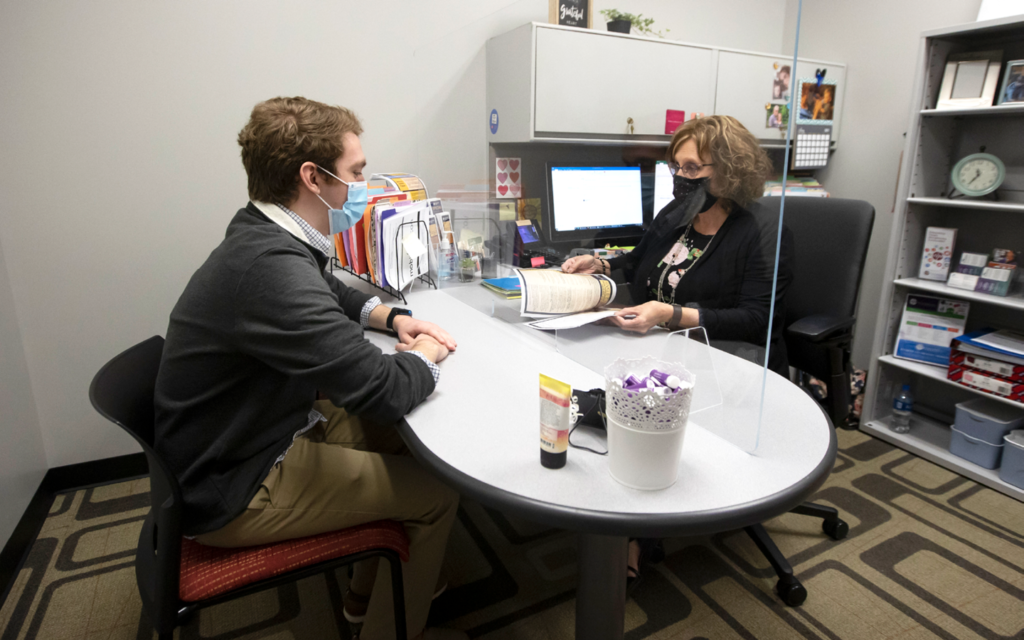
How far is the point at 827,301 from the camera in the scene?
175 cm

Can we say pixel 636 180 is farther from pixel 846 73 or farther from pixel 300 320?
pixel 846 73

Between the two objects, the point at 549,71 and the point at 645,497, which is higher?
the point at 549,71

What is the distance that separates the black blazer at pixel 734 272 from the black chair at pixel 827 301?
61cm

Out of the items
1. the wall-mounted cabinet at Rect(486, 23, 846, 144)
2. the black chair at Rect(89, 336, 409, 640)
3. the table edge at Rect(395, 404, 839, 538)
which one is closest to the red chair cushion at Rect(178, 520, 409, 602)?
the black chair at Rect(89, 336, 409, 640)

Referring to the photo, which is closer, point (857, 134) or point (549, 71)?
point (549, 71)

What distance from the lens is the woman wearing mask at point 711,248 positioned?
93 cm

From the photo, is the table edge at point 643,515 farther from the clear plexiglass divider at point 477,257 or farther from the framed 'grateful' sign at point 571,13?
the framed 'grateful' sign at point 571,13

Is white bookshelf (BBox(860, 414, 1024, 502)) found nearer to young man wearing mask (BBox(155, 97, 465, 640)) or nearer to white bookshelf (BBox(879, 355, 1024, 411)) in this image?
white bookshelf (BBox(879, 355, 1024, 411))

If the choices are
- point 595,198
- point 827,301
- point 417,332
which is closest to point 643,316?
point 595,198

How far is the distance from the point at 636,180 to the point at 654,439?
0.64 metres

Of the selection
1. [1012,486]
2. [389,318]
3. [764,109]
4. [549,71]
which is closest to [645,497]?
[764,109]

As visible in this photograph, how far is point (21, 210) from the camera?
194 centimetres

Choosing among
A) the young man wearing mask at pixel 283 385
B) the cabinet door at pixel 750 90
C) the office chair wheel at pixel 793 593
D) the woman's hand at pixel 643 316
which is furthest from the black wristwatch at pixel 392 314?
the office chair wheel at pixel 793 593

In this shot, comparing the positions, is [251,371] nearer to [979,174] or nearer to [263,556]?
[263,556]
